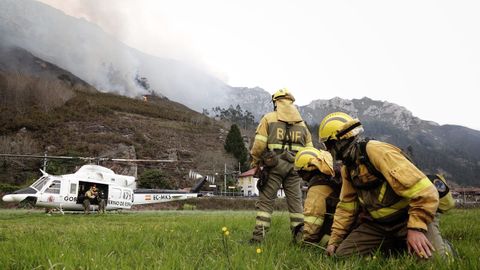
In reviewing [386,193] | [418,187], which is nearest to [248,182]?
[386,193]

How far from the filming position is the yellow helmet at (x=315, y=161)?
15.5 feet

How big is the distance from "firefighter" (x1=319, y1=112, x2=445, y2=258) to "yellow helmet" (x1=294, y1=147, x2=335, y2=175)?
716 millimetres

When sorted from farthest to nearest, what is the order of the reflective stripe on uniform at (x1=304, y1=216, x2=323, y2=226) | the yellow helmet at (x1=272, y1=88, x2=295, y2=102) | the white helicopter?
the white helicopter < the yellow helmet at (x1=272, y1=88, x2=295, y2=102) < the reflective stripe on uniform at (x1=304, y1=216, x2=323, y2=226)

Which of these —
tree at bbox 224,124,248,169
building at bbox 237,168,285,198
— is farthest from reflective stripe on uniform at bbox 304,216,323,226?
tree at bbox 224,124,248,169

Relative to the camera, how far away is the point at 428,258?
268cm

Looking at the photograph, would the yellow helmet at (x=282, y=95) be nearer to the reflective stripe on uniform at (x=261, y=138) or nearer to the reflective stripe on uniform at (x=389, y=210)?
the reflective stripe on uniform at (x=261, y=138)

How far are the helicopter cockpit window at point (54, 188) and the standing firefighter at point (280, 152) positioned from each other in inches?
554

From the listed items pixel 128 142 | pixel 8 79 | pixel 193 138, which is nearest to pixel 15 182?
pixel 128 142

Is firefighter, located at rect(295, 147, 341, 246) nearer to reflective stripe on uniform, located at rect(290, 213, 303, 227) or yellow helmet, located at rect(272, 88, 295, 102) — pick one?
reflective stripe on uniform, located at rect(290, 213, 303, 227)

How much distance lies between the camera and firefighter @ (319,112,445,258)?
2.95 meters

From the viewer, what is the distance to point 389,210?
11.3ft

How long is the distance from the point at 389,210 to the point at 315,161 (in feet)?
4.73

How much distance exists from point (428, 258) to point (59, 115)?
76903 millimetres

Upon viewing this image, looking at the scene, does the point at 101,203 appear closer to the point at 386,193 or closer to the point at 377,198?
the point at 377,198
